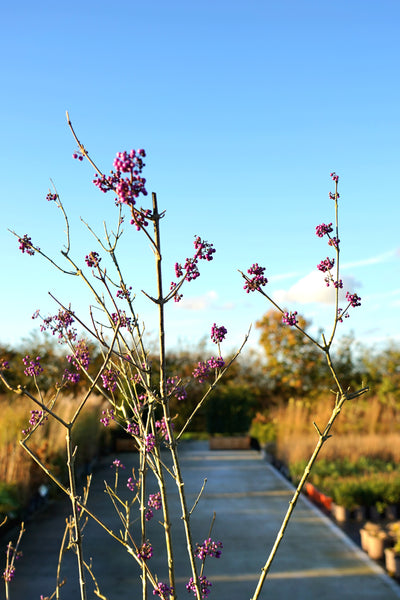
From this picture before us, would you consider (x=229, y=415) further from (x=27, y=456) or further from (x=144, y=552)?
(x=144, y=552)

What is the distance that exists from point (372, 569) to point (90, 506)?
11.5 feet

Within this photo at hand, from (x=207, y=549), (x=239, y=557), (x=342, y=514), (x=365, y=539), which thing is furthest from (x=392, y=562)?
(x=207, y=549)

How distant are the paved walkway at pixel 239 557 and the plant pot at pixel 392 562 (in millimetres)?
85

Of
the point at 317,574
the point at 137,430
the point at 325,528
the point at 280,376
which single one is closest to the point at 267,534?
the point at 325,528

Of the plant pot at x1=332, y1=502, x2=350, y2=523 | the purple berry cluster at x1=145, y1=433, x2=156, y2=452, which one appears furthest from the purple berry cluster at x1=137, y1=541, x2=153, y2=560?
the plant pot at x1=332, y1=502, x2=350, y2=523

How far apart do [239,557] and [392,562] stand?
4.04 feet

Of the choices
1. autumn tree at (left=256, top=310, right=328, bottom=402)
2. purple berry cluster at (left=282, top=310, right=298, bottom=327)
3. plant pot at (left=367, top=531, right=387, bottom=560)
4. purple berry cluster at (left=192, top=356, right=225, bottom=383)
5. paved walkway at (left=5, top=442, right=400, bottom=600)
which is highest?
autumn tree at (left=256, top=310, right=328, bottom=402)

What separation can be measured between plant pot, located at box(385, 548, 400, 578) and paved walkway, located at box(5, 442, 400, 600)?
0.08 meters

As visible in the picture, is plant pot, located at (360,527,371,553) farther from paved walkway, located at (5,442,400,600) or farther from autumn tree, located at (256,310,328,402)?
autumn tree, located at (256,310,328,402)

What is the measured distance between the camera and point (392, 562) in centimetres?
457

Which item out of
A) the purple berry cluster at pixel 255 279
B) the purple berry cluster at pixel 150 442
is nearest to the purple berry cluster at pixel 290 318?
the purple berry cluster at pixel 255 279

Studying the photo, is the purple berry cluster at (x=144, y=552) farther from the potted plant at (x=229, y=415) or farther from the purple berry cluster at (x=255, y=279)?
the potted plant at (x=229, y=415)

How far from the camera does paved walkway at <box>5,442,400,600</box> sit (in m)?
4.24

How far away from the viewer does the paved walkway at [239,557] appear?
424cm
